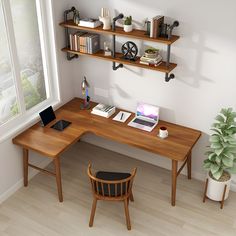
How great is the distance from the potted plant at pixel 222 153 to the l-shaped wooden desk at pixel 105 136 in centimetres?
30

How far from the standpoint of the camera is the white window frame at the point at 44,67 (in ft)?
13.2

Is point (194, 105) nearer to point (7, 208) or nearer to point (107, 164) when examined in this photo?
point (107, 164)

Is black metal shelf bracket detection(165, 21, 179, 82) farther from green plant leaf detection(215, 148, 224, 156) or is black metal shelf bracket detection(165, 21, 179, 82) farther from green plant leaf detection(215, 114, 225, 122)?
green plant leaf detection(215, 148, 224, 156)

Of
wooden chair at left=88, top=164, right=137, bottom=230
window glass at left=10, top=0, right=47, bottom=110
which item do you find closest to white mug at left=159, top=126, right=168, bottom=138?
wooden chair at left=88, top=164, right=137, bottom=230

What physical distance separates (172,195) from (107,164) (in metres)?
1.11

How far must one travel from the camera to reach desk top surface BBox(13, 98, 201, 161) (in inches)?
159

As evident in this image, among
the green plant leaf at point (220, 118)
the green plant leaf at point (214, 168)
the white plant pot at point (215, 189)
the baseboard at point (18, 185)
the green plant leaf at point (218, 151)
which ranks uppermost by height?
the green plant leaf at point (220, 118)

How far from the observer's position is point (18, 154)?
4.37m

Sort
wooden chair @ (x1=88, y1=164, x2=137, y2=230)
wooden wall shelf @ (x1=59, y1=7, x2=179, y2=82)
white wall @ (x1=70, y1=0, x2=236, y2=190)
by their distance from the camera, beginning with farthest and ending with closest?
wooden wall shelf @ (x1=59, y1=7, x2=179, y2=82) < white wall @ (x1=70, y1=0, x2=236, y2=190) < wooden chair @ (x1=88, y1=164, x2=137, y2=230)

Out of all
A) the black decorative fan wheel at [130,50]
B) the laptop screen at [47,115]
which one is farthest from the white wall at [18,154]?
the black decorative fan wheel at [130,50]

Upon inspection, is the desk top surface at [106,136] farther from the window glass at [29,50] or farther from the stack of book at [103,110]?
the window glass at [29,50]

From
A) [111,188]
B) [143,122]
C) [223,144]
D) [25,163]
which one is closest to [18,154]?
[25,163]

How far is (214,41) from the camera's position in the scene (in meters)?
3.82

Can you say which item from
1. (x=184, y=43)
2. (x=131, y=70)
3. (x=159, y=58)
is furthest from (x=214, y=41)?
(x=131, y=70)
